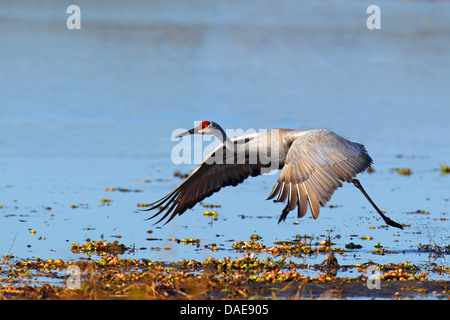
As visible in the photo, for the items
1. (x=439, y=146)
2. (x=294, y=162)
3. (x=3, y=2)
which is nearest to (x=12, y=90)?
(x=439, y=146)

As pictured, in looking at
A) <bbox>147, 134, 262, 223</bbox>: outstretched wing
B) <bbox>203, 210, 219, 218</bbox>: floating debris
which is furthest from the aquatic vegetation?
<bbox>203, 210, 219, 218</bbox>: floating debris

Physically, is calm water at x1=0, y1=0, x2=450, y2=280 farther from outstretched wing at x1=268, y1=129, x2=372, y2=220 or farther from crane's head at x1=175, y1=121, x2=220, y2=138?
crane's head at x1=175, y1=121, x2=220, y2=138

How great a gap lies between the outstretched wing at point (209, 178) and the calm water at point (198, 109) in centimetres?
49

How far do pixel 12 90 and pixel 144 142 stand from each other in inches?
244

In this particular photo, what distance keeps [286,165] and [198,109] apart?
33.6 feet

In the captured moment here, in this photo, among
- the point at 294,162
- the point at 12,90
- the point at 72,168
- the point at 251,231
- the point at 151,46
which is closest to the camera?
the point at 294,162

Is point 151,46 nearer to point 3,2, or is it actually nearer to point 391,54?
point 391,54

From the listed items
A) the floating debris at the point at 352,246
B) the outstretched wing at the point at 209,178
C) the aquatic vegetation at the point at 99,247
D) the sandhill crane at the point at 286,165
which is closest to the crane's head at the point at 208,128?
the sandhill crane at the point at 286,165

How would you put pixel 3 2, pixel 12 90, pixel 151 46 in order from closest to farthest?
pixel 12 90
pixel 151 46
pixel 3 2

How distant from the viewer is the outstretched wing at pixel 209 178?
9461 millimetres

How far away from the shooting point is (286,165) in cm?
838

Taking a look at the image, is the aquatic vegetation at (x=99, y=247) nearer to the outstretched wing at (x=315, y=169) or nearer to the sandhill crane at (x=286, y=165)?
the sandhill crane at (x=286, y=165)

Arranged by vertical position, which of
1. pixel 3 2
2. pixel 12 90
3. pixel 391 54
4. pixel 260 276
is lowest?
pixel 260 276

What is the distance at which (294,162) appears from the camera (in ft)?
27.4
